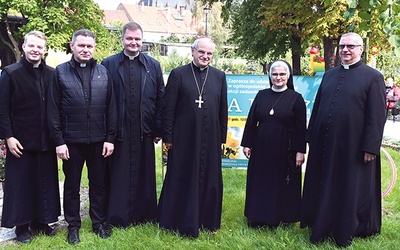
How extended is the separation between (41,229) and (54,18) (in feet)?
44.8

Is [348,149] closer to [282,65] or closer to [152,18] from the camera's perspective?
[282,65]

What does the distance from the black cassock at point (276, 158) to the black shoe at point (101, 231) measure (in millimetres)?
1583

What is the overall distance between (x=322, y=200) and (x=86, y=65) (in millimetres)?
2692

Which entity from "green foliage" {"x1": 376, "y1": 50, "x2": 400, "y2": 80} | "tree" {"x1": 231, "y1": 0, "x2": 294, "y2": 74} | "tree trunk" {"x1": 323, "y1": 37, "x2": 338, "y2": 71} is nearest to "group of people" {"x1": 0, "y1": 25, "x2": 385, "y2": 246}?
"tree trunk" {"x1": 323, "y1": 37, "x2": 338, "y2": 71}

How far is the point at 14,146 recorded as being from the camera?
399cm

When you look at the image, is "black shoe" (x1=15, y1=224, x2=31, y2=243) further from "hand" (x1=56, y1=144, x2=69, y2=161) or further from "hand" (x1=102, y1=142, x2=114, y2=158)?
"hand" (x1=102, y1=142, x2=114, y2=158)

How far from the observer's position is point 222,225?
4797 mm

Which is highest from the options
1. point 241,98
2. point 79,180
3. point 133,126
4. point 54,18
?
point 54,18

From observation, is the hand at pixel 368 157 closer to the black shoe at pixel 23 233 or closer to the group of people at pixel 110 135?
the group of people at pixel 110 135

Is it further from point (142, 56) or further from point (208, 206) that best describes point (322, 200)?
point (142, 56)

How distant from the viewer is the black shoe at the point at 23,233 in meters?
4.25

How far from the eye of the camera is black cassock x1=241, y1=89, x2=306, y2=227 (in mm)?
4477

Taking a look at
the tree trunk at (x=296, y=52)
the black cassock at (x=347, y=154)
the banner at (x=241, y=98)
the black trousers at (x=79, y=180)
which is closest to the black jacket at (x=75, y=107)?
the black trousers at (x=79, y=180)

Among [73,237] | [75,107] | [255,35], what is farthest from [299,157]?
[255,35]
